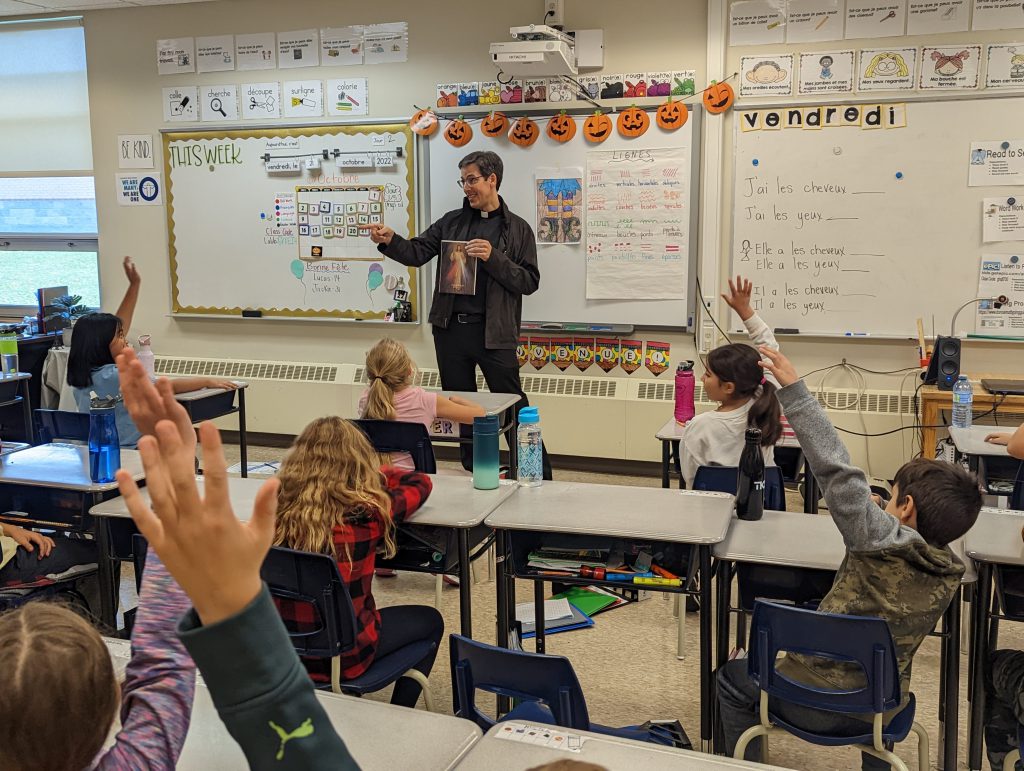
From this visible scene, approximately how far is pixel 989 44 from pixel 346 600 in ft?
14.5

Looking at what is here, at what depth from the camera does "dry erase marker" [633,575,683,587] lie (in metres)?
2.49

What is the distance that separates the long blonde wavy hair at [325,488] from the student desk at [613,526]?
14.6 inches

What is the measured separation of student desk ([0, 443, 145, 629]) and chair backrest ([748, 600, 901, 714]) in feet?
6.26

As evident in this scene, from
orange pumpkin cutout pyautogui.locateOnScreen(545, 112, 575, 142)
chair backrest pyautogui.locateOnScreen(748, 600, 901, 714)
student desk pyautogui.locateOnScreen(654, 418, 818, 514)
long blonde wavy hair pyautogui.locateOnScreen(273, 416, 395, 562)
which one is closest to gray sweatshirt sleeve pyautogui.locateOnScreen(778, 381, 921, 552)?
chair backrest pyautogui.locateOnScreen(748, 600, 901, 714)

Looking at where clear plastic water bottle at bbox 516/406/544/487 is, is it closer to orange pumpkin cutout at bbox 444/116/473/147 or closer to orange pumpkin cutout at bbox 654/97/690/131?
orange pumpkin cutout at bbox 654/97/690/131

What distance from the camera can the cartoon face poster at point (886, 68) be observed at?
4.95m

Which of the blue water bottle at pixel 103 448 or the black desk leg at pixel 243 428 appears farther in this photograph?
the black desk leg at pixel 243 428

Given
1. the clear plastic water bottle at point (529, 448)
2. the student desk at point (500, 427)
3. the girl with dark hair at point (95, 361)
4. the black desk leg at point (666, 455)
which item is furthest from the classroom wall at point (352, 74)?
the clear plastic water bottle at point (529, 448)

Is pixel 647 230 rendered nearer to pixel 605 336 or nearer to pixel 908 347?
pixel 605 336

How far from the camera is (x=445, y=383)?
4965 mm

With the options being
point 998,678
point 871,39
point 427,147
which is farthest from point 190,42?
point 998,678

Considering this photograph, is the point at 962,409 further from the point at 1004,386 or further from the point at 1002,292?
the point at 1002,292

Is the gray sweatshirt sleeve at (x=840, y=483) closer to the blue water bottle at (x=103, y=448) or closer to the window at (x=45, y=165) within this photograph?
the blue water bottle at (x=103, y=448)

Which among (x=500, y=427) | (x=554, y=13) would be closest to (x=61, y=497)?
(x=500, y=427)
